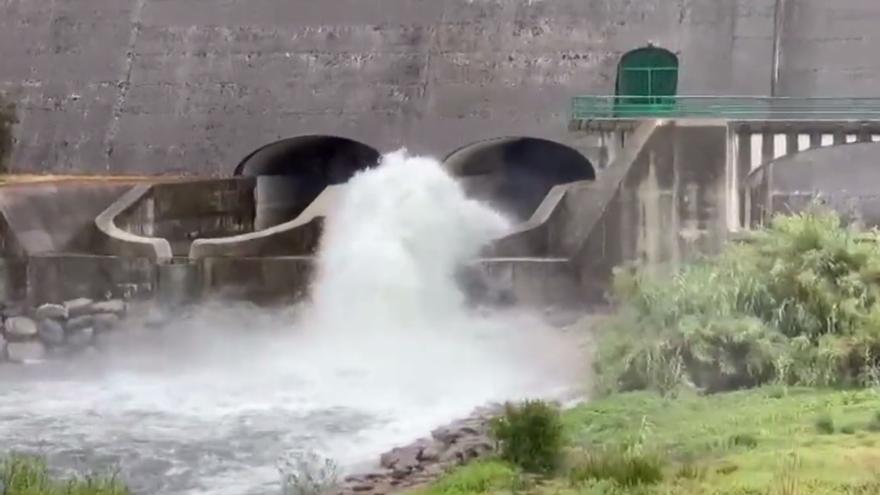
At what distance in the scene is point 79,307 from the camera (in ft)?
79.8

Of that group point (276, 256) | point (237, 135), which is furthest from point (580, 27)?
point (276, 256)

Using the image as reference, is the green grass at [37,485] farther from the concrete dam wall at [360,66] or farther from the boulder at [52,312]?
the concrete dam wall at [360,66]

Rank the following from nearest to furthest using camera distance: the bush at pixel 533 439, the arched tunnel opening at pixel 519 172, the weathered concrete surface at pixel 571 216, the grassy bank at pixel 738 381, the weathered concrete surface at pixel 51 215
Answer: the grassy bank at pixel 738 381 < the bush at pixel 533 439 < the weathered concrete surface at pixel 571 216 < the weathered concrete surface at pixel 51 215 < the arched tunnel opening at pixel 519 172

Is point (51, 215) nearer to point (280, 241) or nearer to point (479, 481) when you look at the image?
point (280, 241)

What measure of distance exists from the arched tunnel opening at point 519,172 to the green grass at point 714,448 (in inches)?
669

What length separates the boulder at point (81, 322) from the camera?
24234mm

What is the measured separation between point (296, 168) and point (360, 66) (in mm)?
4484

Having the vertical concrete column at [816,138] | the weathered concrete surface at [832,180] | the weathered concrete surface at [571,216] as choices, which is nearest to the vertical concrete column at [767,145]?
the vertical concrete column at [816,138]

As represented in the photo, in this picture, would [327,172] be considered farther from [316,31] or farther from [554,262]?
[554,262]

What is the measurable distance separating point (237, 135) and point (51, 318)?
962 cm

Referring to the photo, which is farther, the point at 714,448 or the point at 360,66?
the point at 360,66

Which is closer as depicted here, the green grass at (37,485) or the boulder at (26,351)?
the green grass at (37,485)

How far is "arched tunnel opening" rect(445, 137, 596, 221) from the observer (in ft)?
110

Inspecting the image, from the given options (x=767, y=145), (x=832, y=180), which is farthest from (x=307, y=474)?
(x=832, y=180)
